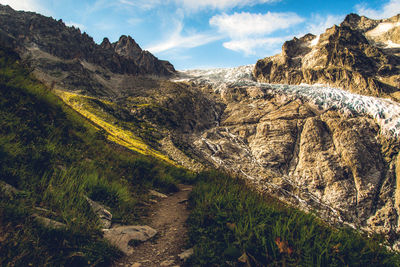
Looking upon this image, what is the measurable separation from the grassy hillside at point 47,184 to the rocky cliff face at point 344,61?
13188 cm

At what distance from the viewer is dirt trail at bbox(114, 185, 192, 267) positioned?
3.90 meters

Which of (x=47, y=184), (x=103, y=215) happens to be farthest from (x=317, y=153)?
(x=47, y=184)

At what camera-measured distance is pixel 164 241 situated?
4.70 metres

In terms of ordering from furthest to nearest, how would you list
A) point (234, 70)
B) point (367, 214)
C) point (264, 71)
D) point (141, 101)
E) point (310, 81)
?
point (234, 70) → point (264, 71) → point (310, 81) → point (141, 101) → point (367, 214)

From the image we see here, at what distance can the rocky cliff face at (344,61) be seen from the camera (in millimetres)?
110050

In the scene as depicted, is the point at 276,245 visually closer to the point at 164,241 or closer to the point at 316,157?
the point at 164,241

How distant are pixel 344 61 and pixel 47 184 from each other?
149m

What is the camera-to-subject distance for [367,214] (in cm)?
6306

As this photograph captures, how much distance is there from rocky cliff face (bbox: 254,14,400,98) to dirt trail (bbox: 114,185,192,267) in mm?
130573

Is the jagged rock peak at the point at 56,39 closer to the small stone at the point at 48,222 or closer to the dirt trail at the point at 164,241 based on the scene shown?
the dirt trail at the point at 164,241

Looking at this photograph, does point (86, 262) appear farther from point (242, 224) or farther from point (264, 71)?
point (264, 71)

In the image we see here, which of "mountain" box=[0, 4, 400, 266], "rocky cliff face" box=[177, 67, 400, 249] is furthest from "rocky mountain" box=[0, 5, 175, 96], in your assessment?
"rocky cliff face" box=[177, 67, 400, 249]

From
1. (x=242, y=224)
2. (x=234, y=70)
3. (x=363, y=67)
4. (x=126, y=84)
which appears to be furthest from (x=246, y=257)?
(x=234, y=70)

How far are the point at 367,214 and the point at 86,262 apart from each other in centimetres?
8259
